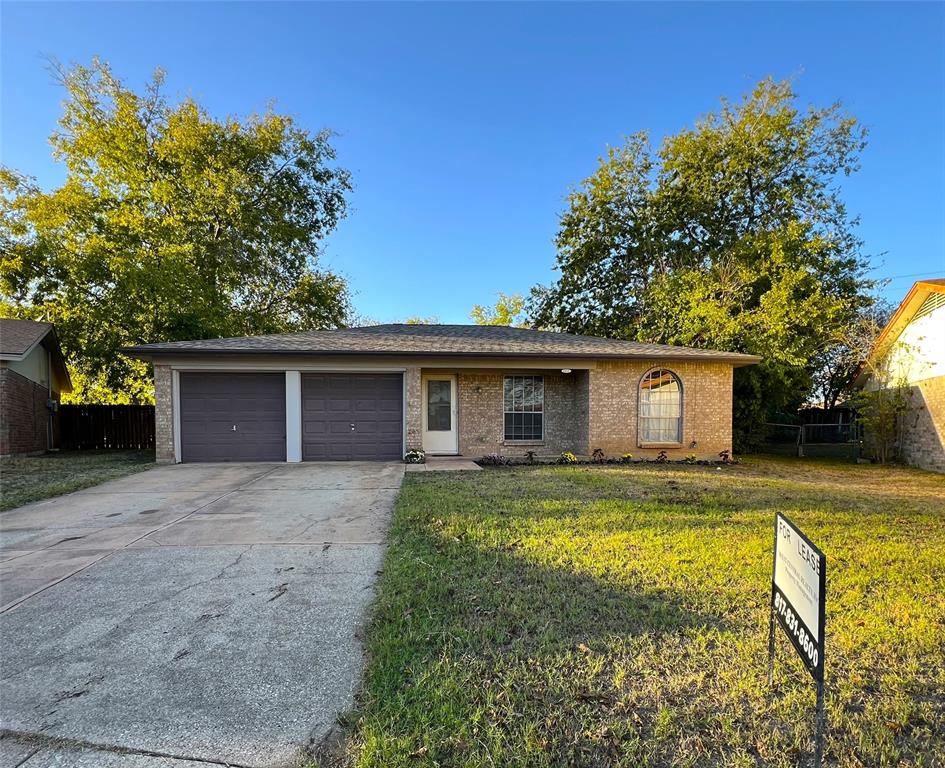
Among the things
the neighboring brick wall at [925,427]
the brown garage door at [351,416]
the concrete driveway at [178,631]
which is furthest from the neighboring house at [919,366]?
the concrete driveway at [178,631]

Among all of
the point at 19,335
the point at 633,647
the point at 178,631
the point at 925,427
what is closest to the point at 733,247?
the point at 925,427

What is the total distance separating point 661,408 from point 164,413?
12.4 metres

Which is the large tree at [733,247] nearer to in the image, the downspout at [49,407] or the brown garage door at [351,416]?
the brown garage door at [351,416]

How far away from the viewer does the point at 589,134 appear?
1881 cm

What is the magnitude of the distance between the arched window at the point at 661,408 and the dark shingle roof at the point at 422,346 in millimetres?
770

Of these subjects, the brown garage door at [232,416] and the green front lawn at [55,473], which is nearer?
the green front lawn at [55,473]

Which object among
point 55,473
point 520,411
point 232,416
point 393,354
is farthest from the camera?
point 520,411

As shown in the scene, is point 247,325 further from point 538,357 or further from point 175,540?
point 175,540

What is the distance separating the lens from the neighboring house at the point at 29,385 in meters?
12.4

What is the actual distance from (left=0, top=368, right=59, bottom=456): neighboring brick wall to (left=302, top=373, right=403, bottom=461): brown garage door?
8.79m

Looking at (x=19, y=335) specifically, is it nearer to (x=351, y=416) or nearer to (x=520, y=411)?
(x=351, y=416)

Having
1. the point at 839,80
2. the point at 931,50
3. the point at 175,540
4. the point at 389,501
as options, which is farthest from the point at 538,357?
the point at 839,80

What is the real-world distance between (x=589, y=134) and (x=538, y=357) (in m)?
12.9

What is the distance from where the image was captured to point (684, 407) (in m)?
11.9
